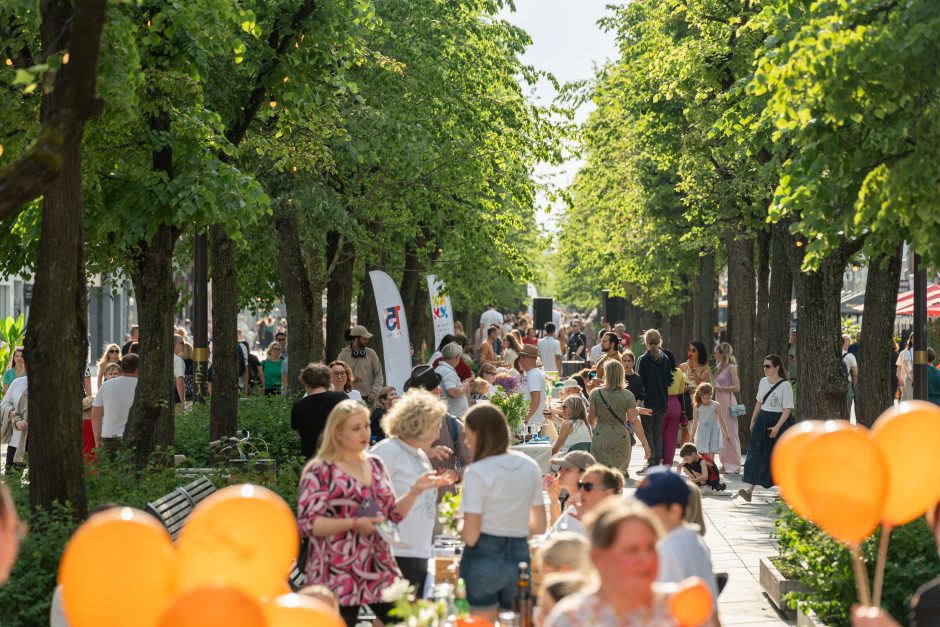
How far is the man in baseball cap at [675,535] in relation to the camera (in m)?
6.20

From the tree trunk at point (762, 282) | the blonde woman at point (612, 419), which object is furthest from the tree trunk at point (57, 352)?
the tree trunk at point (762, 282)

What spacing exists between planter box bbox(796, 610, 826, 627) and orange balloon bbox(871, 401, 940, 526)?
347 centimetres

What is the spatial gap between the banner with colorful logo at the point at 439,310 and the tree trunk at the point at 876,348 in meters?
12.7

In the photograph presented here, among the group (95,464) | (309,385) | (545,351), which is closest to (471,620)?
(309,385)

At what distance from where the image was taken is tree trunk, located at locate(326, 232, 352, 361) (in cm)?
2733

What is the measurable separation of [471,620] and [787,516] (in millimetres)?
5711

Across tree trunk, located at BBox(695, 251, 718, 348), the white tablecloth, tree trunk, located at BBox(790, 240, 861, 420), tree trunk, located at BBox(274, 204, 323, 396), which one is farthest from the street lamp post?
tree trunk, located at BBox(695, 251, 718, 348)

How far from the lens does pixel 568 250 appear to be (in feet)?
150

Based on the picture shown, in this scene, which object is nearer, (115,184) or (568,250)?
(115,184)

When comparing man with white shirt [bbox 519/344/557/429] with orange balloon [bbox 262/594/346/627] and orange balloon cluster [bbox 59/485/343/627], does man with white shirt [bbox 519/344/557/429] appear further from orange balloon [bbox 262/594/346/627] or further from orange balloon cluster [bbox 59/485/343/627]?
orange balloon [bbox 262/594/346/627]

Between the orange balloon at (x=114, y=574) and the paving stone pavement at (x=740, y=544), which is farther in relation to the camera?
the paving stone pavement at (x=740, y=544)

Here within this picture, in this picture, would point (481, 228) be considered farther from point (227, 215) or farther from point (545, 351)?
point (227, 215)

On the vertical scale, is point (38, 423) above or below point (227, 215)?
below

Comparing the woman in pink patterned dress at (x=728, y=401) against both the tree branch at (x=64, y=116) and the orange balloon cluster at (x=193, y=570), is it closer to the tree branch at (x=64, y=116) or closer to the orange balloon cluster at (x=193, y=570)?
the tree branch at (x=64, y=116)
